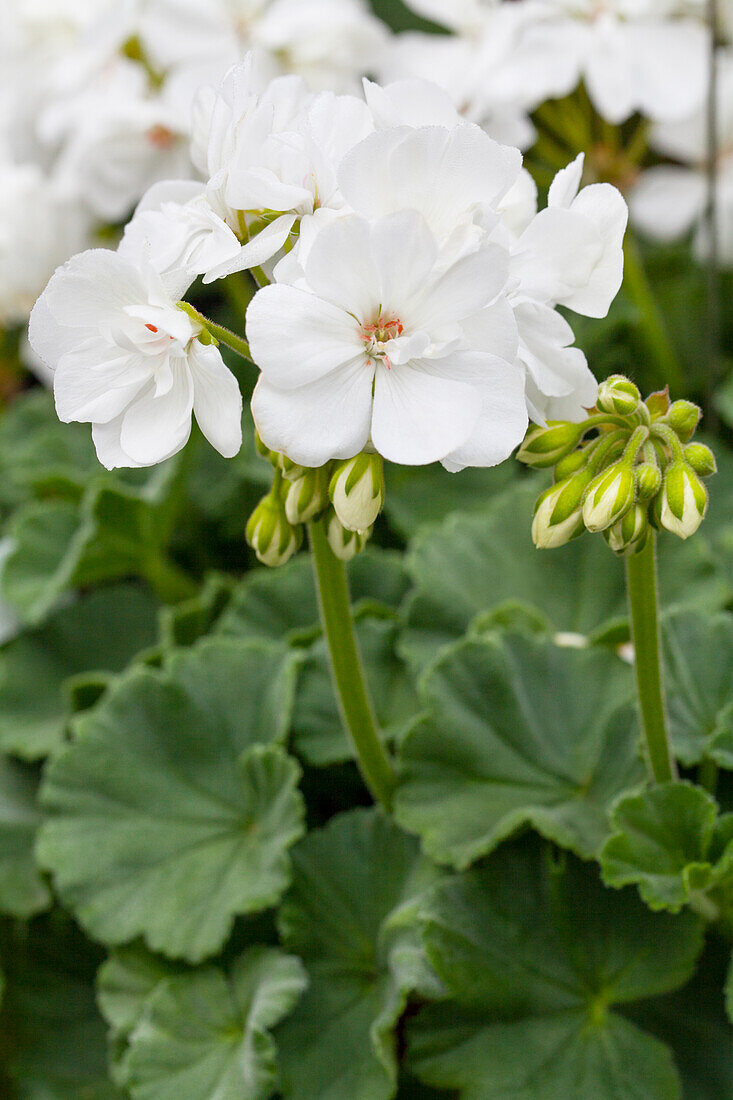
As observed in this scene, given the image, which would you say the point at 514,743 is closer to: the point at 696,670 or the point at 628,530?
the point at 696,670

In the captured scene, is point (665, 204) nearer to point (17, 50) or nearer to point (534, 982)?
point (17, 50)

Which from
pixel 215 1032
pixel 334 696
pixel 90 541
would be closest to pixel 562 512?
pixel 334 696

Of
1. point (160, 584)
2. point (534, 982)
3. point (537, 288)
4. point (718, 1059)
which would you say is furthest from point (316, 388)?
point (160, 584)

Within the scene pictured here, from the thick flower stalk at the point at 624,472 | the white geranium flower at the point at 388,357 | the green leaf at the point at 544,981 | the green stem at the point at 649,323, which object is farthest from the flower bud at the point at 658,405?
the green stem at the point at 649,323

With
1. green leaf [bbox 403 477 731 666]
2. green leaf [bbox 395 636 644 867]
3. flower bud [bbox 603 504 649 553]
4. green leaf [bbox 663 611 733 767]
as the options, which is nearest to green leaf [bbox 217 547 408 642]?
green leaf [bbox 403 477 731 666]

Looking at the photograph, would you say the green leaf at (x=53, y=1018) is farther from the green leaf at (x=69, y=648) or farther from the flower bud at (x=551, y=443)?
the flower bud at (x=551, y=443)

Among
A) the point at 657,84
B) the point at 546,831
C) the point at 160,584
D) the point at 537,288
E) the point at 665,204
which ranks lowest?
the point at 160,584

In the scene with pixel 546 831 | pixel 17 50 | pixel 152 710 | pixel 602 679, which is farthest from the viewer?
pixel 17 50
